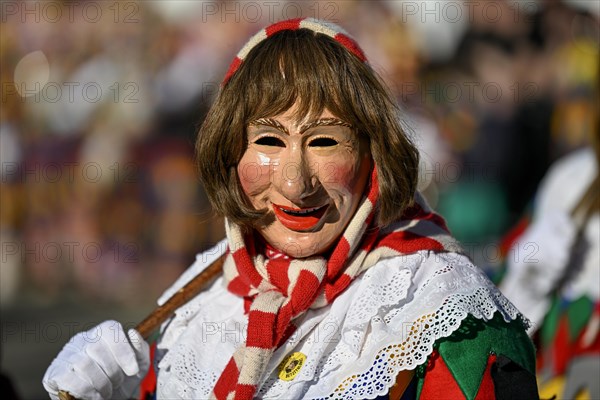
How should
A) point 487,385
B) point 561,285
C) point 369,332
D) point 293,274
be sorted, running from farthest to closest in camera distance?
point 561,285
point 293,274
point 369,332
point 487,385

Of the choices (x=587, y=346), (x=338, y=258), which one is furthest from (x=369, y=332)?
(x=587, y=346)

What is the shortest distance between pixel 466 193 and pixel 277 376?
6.00 metres

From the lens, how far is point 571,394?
3.62 m

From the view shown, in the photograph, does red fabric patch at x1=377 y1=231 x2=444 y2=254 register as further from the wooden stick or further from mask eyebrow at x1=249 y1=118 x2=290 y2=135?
the wooden stick

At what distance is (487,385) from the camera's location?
95.7 inches

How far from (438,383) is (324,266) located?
→ 43 cm

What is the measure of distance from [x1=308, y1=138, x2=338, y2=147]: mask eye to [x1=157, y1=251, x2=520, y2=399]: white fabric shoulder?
0.35 meters

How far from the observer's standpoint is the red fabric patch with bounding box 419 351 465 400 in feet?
7.97

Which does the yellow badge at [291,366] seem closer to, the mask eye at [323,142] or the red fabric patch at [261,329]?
the red fabric patch at [261,329]

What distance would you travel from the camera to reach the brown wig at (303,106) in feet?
8.51

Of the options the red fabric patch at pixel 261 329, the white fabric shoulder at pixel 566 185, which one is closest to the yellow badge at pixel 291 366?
the red fabric patch at pixel 261 329

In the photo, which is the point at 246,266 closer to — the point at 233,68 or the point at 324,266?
the point at 324,266

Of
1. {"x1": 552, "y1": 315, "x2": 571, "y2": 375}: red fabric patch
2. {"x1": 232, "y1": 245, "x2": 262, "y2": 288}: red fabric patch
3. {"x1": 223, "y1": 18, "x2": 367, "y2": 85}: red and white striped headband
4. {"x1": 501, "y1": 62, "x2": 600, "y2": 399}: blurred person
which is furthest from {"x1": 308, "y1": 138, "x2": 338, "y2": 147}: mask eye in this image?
{"x1": 552, "y1": 315, "x2": 571, "y2": 375}: red fabric patch

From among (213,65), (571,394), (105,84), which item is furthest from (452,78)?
(571,394)
